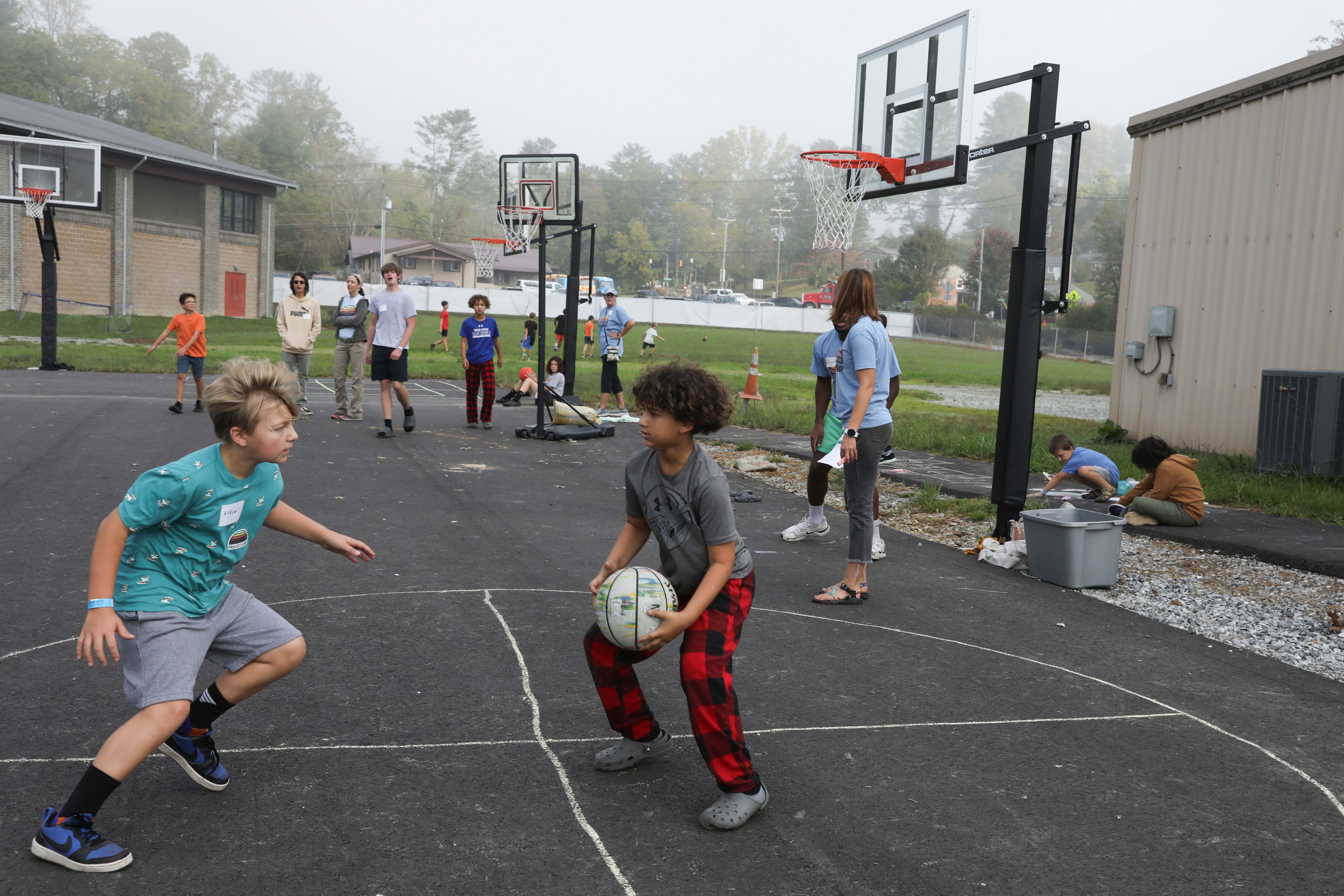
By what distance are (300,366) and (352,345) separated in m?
1.43

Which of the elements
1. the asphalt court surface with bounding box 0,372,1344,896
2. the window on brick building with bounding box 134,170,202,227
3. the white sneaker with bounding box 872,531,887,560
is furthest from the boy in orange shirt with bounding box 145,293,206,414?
the window on brick building with bounding box 134,170,202,227

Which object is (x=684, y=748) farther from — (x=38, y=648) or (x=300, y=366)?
(x=300, y=366)

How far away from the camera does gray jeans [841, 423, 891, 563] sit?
20.6 ft

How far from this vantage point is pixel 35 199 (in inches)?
864

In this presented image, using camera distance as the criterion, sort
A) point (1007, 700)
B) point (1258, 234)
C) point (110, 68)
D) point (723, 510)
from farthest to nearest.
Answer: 1. point (110, 68)
2. point (1258, 234)
3. point (1007, 700)
4. point (723, 510)

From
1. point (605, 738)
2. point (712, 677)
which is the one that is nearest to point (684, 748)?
point (605, 738)

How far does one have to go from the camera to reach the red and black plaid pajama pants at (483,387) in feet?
45.6

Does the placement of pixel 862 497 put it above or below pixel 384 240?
below

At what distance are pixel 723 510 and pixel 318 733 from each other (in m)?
1.88

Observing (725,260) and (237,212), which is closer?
(237,212)

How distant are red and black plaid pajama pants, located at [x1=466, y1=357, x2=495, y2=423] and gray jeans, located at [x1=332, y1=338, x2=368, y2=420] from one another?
4.65 ft

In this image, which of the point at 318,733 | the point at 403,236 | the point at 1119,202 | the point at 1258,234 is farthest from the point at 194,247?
the point at 1119,202

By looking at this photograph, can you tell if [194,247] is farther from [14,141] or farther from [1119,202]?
[1119,202]

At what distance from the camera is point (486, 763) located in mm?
3773
